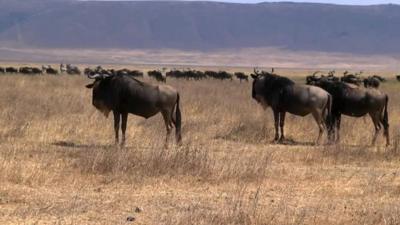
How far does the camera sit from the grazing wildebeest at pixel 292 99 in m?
18.2

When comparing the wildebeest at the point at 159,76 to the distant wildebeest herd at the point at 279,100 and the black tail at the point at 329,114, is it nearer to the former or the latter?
the distant wildebeest herd at the point at 279,100

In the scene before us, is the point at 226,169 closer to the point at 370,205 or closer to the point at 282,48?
the point at 370,205

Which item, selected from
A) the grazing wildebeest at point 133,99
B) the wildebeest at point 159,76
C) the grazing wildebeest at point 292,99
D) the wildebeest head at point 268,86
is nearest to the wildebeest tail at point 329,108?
the grazing wildebeest at point 292,99

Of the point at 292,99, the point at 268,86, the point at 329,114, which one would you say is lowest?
the point at 329,114

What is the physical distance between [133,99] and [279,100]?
→ 12.9ft

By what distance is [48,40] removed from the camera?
626 ft

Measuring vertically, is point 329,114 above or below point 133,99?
below

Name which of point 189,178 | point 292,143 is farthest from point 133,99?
point 189,178

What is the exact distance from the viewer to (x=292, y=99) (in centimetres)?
1845

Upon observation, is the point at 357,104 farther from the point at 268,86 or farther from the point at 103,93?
the point at 103,93

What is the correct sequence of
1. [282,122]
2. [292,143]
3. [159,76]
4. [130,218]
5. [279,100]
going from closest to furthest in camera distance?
[130,218]
[292,143]
[282,122]
[279,100]
[159,76]

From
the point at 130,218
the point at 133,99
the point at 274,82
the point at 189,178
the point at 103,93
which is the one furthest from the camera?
the point at 274,82

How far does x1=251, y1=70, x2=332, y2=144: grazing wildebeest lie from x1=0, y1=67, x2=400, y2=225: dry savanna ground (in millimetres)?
595

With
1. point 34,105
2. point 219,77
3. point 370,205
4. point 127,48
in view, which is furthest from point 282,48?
point 370,205
